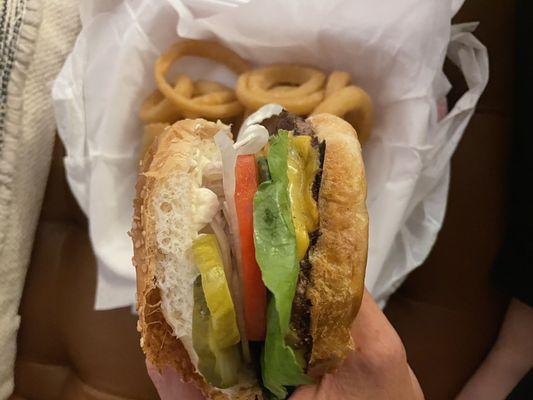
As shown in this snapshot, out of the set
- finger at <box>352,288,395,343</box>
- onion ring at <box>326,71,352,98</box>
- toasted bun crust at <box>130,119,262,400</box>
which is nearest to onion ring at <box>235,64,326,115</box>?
onion ring at <box>326,71,352,98</box>

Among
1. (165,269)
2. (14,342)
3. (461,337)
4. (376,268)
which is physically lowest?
(14,342)

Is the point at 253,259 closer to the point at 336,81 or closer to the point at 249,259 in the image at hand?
the point at 249,259

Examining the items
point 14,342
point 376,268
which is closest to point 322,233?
point 376,268

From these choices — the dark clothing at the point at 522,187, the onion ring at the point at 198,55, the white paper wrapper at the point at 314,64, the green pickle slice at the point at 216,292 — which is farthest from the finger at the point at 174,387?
the dark clothing at the point at 522,187

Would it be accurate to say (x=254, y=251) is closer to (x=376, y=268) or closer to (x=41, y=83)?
(x=376, y=268)

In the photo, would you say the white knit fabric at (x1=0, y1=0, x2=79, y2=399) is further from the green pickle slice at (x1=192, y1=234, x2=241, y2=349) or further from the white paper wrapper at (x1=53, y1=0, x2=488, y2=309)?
the green pickle slice at (x1=192, y1=234, x2=241, y2=349)

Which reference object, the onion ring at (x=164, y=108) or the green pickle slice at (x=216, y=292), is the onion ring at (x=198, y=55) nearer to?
the onion ring at (x=164, y=108)
